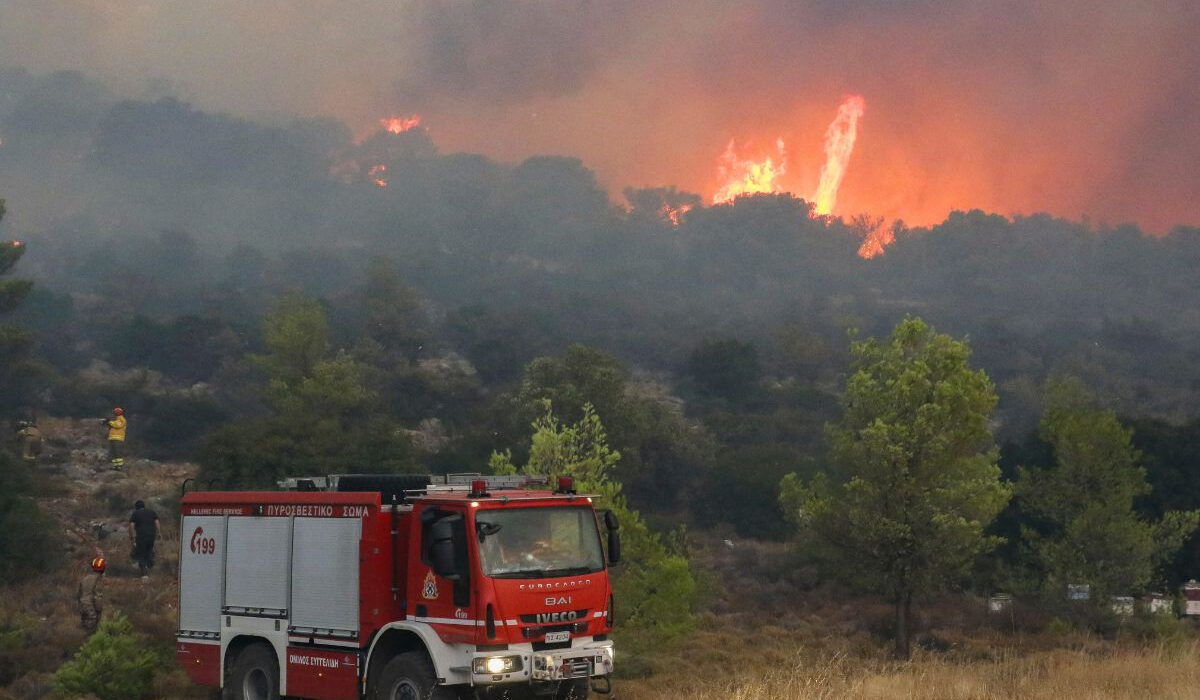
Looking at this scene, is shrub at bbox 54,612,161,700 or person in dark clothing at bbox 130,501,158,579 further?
person in dark clothing at bbox 130,501,158,579

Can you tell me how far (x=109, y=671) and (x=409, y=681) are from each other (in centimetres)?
704

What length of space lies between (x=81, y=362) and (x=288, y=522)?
83.8 meters

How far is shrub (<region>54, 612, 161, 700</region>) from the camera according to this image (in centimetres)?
1925

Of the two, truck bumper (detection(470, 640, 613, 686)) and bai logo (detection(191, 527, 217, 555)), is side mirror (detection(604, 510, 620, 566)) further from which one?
bai logo (detection(191, 527, 217, 555))

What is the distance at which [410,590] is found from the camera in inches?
594

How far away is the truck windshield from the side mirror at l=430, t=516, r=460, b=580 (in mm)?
357

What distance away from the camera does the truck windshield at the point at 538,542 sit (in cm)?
1456

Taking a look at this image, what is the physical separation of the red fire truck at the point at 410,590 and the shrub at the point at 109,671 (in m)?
2.79

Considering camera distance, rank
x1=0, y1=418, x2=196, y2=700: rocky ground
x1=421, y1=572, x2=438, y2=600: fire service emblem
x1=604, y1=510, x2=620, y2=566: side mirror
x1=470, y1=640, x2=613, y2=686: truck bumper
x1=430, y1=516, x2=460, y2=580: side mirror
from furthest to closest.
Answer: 1. x1=0, y1=418, x2=196, y2=700: rocky ground
2. x1=604, y1=510, x2=620, y2=566: side mirror
3. x1=421, y1=572, x2=438, y2=600: fire service emblem
4. x1=470, y1=640, x2=613, y2=686: truck bumper
5. x1=430, y1=516, x2=460, y2=580: side mirror

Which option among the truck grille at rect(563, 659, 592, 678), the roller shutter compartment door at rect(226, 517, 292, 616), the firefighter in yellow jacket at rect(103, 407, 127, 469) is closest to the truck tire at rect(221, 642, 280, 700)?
the roller shutter compartment door at rect(226, 517, 292, 616)

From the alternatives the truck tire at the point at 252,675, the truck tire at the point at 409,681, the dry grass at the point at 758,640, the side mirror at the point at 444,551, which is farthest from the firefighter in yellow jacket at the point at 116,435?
the side mirror at the point at 444,551

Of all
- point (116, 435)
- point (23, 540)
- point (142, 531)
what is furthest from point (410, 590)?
point (116, 435)

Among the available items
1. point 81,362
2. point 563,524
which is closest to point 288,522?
point 563,524

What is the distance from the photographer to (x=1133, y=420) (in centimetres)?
5425
